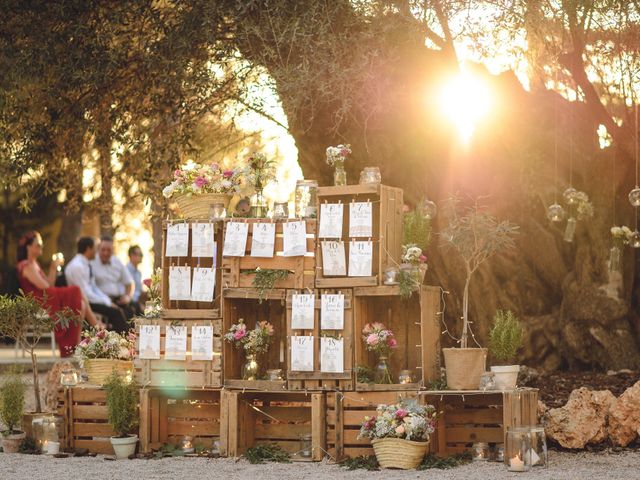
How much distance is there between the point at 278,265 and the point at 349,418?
54.9 inches

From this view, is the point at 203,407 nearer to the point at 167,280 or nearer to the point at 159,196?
the point at 167,280

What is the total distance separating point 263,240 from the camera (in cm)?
1030

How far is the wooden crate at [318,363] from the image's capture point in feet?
32.9

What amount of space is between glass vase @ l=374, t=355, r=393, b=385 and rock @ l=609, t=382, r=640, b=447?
6.07 ft

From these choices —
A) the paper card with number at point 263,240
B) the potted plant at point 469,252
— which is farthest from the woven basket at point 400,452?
the paper card with number at point 263,240

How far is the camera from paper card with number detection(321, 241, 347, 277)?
10156mm

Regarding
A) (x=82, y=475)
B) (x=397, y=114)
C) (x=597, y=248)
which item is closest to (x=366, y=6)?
(x=397, y=114)

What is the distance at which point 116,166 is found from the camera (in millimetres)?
16125

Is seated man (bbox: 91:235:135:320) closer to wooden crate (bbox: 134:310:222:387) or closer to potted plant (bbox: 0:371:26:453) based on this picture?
potted plant (bbox: 0:371:26:453)

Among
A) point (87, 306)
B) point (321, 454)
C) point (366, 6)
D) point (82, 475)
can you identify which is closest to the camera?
point (82, 475)

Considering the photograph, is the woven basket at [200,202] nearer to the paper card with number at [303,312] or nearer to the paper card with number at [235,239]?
the paper card with number at [235,239]

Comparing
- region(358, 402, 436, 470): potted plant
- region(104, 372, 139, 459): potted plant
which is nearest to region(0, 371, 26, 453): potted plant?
region(104, 372, 139, 459): potted plant

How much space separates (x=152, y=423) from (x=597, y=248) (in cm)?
561

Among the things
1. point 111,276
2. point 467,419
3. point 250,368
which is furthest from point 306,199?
point 111,276
